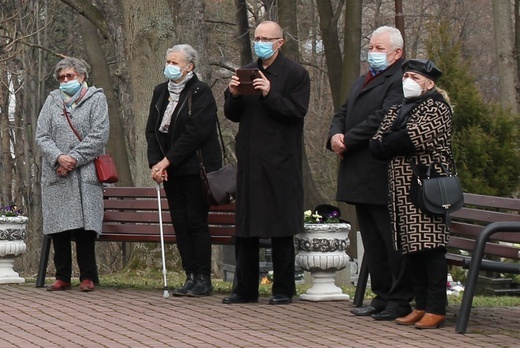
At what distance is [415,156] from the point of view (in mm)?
8984

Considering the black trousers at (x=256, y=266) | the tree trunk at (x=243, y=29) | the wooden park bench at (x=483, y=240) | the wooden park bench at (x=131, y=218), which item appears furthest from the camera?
the tree trunk at (x=243, y=29)

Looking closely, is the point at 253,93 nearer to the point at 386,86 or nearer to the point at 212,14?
the point at 386,86

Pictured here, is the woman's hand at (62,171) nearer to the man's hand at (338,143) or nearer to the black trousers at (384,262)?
the man's hand at (338,143)

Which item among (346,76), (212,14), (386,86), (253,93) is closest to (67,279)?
(253,93)

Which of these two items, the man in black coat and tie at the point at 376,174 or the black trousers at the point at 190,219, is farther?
the black trousers at the point at 190,219

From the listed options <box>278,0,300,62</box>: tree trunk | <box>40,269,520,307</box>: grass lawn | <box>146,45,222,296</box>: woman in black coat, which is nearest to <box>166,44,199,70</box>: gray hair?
<box>146,45,222,296</box>: woman in black coat

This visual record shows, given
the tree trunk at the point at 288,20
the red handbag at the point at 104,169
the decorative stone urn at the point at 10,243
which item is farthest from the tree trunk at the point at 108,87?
the red handbag at the point at 104,169

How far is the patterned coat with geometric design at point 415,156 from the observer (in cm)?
886

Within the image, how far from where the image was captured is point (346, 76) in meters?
22.5

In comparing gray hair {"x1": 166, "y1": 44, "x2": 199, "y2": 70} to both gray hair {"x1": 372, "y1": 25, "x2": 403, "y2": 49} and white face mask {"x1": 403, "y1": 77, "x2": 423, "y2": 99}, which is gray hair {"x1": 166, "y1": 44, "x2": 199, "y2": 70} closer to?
gray hair {"x1": 372, "y1": 25, "x2": 403, "y2": 49}

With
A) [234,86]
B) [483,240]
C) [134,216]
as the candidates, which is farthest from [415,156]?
[134,216]

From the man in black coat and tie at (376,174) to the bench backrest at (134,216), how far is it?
239cm

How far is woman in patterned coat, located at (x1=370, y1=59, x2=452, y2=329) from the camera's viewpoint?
8.88 m

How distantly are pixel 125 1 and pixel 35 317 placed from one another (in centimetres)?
550
